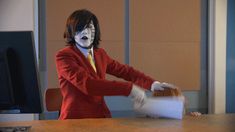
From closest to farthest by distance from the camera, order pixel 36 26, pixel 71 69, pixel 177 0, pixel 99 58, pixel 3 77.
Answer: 1. pixel 3 77
2. pixel 71 69
3. pixel 99 58
4. pixel 36 26
5. pixel 177 0

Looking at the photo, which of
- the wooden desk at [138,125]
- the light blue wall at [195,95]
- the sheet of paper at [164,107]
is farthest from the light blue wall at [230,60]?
the sheet of paper at [164,107]

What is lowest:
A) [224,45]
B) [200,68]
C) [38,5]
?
[200,68]

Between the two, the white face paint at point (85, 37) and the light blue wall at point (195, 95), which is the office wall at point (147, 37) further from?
the white face paint at point (85, 37)

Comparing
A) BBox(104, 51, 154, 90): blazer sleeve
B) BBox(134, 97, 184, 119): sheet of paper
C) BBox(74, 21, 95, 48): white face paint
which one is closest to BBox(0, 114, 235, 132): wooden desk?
BBox(134, 97, 184, 119): sheet of paper

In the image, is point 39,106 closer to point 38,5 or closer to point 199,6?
point 38,5

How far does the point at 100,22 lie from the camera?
9.78 feet

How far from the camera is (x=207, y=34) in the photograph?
3.22 meters

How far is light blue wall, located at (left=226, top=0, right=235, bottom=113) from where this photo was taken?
3193mm

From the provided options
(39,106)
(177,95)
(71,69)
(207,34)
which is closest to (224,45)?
(207,34)

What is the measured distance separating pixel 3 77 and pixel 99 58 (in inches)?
27.3

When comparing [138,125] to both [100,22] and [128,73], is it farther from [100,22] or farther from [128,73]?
[100,22]

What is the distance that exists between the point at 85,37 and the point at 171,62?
1.60m

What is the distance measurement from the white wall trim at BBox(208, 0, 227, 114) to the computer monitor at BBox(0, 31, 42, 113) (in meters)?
2.25

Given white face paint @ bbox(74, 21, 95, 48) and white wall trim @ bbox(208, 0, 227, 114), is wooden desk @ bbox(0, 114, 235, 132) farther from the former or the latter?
white wall trim @ bbox(208, 0, 227, 114)
